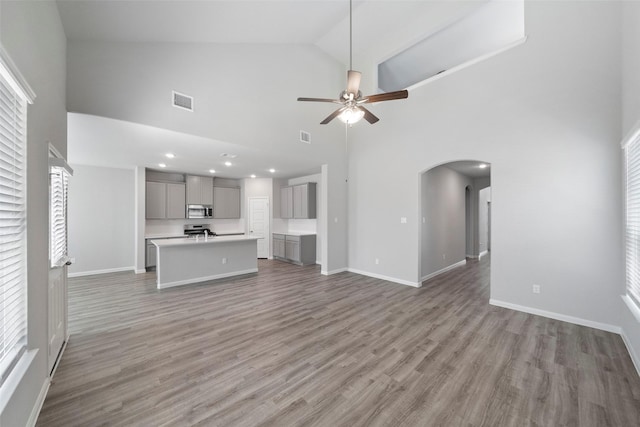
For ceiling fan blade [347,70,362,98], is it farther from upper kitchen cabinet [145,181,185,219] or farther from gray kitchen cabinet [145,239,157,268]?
gray kitchen cabinet [145,239,157,268]

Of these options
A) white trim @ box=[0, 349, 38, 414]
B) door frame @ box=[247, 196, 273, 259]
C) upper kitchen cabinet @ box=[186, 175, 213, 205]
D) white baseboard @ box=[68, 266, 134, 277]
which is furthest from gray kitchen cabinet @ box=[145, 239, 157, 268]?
white trim @ box=[0, 349, 38, 414]

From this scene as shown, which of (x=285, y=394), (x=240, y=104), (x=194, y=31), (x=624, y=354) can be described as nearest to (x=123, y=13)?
(x=194, y=31)

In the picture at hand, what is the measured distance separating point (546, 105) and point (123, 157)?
7386 millimetres

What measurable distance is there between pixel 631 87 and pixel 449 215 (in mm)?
3908

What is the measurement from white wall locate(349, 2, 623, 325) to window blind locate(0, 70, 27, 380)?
16.5 ft

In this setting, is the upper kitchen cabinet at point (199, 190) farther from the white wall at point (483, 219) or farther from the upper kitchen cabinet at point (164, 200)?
the white wall at point (483, 219)

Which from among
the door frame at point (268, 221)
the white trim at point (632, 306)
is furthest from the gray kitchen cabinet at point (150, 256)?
the white trim at point (632, 306)

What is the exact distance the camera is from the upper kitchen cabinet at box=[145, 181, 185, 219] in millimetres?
6434

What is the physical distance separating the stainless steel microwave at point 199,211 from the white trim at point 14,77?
19.1 feet

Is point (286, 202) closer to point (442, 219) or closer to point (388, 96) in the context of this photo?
point (442, 219)

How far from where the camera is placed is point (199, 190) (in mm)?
7254

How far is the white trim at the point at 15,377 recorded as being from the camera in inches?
50.3

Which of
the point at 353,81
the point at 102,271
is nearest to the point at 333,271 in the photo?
the point at 353,81

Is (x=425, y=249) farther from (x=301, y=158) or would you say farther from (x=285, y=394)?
(x=285, y=394)
